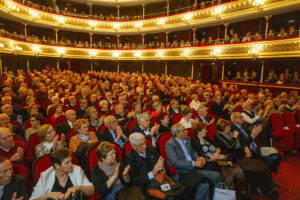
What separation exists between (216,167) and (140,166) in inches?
51.5

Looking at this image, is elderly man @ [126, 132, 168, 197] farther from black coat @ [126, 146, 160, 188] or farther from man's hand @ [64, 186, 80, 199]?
man's hand @ [64, 186, 80, 199]

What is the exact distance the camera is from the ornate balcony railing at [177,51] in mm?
12305

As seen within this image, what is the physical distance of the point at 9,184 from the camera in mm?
2033

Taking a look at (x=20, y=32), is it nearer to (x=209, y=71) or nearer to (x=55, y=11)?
(x=55, y=11)

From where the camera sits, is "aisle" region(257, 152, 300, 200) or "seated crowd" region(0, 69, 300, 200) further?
"aisle" region(257, 152, 300, 200)

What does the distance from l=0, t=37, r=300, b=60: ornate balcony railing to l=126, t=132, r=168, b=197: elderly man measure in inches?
477

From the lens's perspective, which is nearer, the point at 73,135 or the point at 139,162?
the point at 139,162

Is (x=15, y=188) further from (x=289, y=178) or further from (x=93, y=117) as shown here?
(x=289, y=178)

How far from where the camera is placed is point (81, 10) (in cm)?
2555

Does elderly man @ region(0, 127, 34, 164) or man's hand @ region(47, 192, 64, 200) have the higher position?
elderly man @ region(0, 127, 34, 164)

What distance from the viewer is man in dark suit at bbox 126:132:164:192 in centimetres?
259

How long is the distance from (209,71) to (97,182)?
1905 centimetres

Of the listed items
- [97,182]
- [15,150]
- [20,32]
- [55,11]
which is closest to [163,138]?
[97,182]

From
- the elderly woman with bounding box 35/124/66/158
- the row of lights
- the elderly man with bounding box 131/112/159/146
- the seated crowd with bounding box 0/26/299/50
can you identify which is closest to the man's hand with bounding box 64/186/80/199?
the elderly woman with bounding box 35/124/66/158
